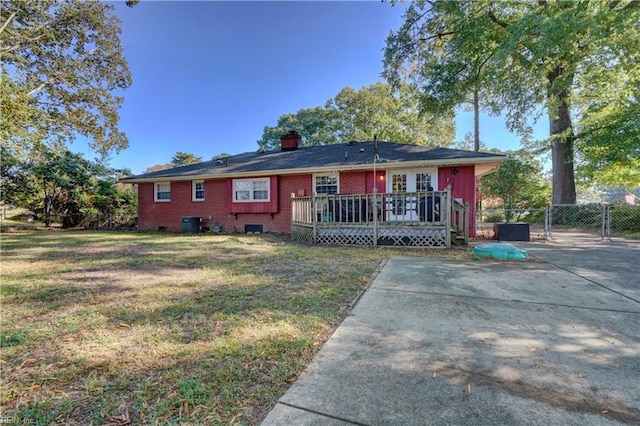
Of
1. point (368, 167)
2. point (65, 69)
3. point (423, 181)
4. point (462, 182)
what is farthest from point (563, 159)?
point (65, 69)

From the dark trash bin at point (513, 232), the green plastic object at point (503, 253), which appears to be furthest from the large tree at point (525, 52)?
the green plastic object at point (503, 253)

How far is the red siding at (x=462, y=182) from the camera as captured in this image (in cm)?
938

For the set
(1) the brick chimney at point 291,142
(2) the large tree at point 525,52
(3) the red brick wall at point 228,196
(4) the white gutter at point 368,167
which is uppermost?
(2) the large tree at point 525,52

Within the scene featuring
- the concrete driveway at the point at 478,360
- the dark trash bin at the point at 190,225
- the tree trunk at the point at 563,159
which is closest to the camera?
the concrete driveway at the point at 478,360

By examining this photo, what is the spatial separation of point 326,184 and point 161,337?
9093mm

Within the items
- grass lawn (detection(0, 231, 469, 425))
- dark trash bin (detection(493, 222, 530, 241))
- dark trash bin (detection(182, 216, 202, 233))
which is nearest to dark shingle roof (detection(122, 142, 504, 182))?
dark trash bin (detection(182, 216, 202, 233))

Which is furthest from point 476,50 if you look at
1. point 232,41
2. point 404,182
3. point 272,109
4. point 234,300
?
point 272,109

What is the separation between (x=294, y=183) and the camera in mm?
11500

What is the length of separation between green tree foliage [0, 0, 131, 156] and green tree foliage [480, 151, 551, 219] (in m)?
23.2

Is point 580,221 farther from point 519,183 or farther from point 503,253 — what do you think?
point 503,253

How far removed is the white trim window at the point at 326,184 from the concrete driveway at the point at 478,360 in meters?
7.35

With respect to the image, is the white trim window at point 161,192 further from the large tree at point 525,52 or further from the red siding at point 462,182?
the large tree at point 525,52

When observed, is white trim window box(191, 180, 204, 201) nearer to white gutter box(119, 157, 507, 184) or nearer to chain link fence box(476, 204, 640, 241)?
white gutter box(119, 157, 507, 184)

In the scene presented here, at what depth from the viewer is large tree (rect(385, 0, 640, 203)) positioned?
30.5 feet
